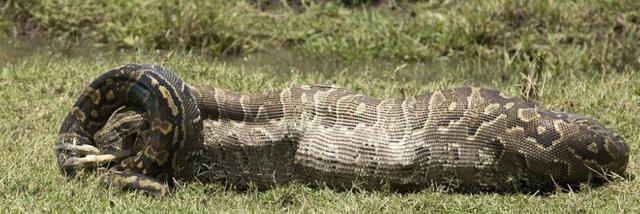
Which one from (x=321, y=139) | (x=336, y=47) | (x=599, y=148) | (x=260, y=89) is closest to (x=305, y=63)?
(x=336, y=47)

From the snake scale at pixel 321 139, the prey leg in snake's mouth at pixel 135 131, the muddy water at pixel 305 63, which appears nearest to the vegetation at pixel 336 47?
the muddy water at pixel 305 63

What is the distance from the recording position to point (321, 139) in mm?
7559

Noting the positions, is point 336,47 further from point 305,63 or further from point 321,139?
point 321,139

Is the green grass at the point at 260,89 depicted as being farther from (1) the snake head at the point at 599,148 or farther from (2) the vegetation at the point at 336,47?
(1) the snake head at the point at 599,148

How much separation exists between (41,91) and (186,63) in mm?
1521

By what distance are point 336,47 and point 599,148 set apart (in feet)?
16.7

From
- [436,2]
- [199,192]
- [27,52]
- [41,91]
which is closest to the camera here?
[199,192]

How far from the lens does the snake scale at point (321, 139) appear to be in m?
7.34

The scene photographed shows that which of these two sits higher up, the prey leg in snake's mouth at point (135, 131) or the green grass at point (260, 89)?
the prey leg in snake's mouth at point (135, 131)

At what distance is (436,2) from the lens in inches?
516

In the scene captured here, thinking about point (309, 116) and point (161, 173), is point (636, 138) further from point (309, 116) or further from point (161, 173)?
point (161, 173)

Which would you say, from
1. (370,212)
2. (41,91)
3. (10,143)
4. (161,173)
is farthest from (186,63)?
(370,212)

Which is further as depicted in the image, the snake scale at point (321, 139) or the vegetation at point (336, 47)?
the vegetation at point (336, 47)

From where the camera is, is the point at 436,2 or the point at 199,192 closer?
the point at 199,192
